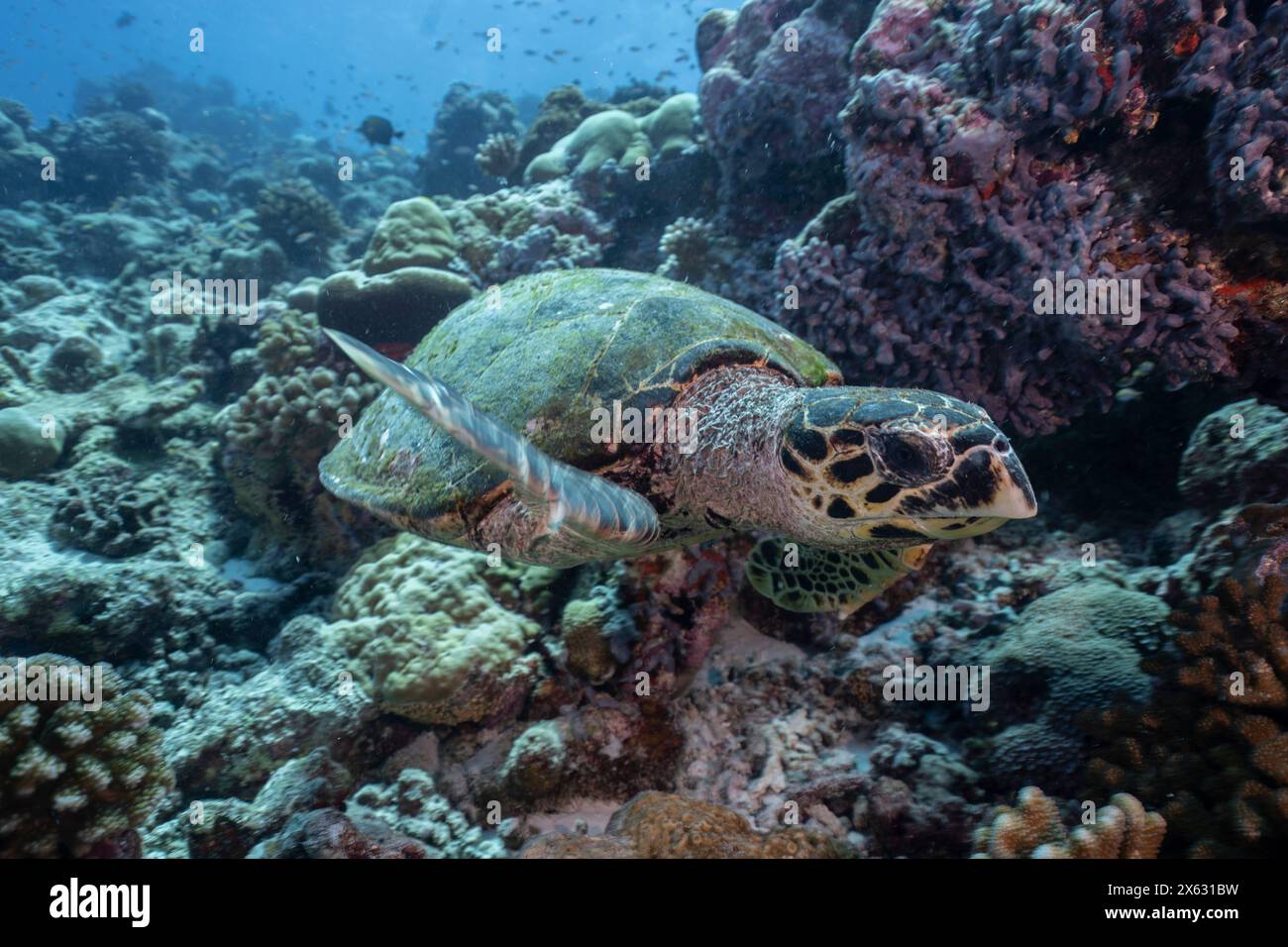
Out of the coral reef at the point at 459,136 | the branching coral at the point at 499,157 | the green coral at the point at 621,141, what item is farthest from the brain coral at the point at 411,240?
the coral reef at the point at 459,136

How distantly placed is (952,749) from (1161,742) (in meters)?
0.76

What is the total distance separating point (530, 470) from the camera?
188cm

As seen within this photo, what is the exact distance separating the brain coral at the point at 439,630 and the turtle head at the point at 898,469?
1841mm

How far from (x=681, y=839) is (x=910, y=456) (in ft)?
5.32

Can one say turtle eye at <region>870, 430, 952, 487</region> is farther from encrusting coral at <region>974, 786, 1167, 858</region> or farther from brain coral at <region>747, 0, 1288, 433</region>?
brain coral at <region>747, 0, 1288, 433</region>

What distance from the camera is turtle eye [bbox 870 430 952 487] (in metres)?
1.93

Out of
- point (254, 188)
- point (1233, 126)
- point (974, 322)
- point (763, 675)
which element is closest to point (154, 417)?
point (763, 675)

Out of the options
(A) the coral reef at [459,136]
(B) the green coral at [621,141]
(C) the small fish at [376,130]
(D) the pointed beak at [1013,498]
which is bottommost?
(D) the pointed beak at [1013,498]

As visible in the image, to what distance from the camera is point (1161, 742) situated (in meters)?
2.29

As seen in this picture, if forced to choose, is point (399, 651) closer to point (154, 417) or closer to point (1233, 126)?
point (154, 417)

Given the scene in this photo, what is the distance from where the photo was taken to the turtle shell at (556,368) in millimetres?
2697

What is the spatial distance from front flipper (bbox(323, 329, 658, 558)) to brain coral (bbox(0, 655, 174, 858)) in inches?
77.0

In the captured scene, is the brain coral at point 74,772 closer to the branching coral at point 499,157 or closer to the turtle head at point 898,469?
the turtle head at point 898,469

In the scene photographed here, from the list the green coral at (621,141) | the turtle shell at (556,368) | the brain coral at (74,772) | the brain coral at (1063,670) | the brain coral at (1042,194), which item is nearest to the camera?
the brain coral at (74,772)
